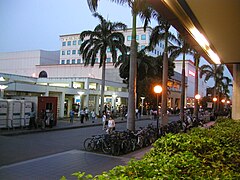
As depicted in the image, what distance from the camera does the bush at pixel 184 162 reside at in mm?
2777

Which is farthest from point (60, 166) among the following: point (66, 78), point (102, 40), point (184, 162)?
point (66, 78)

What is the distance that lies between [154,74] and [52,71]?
27112mm

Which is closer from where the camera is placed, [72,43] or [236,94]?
[236,94]

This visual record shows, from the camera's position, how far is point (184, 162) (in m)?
3.25

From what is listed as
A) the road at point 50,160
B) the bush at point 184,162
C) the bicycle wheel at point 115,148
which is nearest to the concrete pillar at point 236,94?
the road at point 50,160

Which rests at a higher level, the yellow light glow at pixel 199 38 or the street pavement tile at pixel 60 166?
the yellow light glow at pixel 199 38

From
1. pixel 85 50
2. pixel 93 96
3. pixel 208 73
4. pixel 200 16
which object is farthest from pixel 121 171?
pixel 208 73

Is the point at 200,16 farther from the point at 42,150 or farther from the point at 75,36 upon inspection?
the point at 75,36

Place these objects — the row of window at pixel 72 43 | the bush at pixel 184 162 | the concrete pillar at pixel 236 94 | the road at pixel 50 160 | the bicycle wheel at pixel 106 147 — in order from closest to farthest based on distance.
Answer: the bush at pixel 184 162 < the road at pixel 50 160 < the bicycle wheel at pixel 106 147 < the concrete pillar at pixel 236 94 < the row of window at pixel 72 43

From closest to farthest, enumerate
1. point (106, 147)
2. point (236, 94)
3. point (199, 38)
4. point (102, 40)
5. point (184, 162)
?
point (184, 162)
point (199, 38)
point (106, 147)
point (236, 94)
point (102, 40)

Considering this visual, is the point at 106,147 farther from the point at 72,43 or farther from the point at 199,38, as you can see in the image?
the point at 72,43

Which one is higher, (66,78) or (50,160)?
(66,78)

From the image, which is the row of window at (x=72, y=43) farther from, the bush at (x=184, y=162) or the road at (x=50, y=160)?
the bush at (x=184, y=162)

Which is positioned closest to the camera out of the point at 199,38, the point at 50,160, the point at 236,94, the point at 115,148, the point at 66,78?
the point at 199,38
